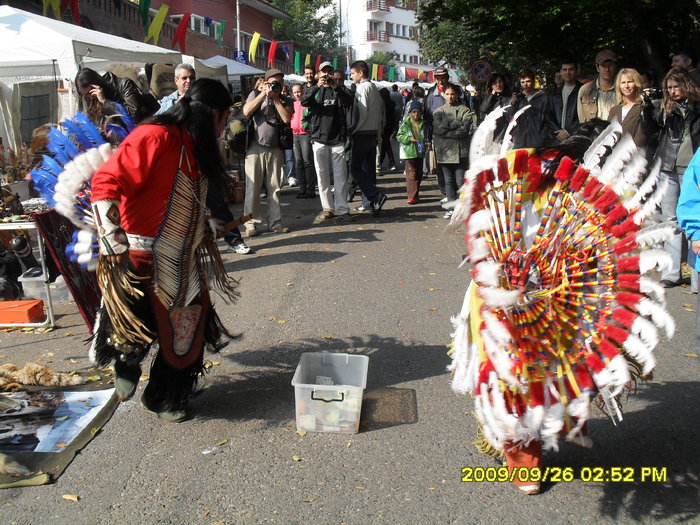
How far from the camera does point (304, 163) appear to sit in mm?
11930

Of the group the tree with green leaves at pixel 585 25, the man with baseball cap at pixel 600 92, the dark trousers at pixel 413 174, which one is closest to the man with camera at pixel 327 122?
the dark trousers at pixel 413 174

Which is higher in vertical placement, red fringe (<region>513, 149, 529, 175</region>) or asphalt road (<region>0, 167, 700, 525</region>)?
red fringe (<region>513, 149, 529, 175</region>)

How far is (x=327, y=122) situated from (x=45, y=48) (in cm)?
407

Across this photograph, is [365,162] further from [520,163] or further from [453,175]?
[520,163]

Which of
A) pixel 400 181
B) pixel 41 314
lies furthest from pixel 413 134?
pixel 41 314

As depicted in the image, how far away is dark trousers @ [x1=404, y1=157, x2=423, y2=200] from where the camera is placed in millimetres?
10984

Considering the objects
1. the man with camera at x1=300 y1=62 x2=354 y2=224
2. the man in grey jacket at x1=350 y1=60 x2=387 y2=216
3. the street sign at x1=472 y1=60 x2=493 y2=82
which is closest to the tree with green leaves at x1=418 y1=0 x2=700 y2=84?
the street sign at x1=472 y1=60 x2=493 y2=82

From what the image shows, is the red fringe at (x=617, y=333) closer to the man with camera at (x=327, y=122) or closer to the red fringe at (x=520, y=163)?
the red fringe at (x=520, y=163)

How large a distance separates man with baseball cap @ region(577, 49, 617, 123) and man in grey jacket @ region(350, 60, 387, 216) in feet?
9.59

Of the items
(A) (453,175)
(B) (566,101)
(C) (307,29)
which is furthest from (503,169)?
(C) (307,29)

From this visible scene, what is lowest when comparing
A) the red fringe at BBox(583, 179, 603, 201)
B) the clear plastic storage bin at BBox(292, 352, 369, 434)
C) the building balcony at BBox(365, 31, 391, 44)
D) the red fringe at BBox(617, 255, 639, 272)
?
the clear plastic storage bin at BBox(292, 352, 369, 434)

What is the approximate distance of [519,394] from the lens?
2916mm

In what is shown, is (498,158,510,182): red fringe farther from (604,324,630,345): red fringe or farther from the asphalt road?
the asphalt road

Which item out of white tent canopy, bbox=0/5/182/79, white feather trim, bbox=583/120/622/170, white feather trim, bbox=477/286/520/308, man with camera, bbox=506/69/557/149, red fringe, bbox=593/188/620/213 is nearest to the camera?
white feather trim, bbox=477/286/520/308
